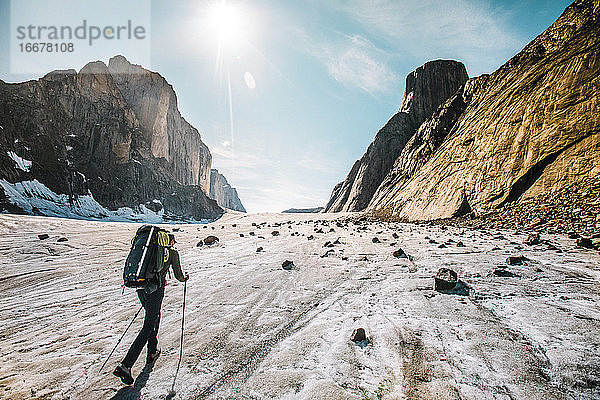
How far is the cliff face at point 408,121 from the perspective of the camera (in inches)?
1662

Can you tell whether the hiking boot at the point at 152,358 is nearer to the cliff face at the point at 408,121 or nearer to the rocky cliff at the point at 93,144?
the cliff face at the point at 408,121

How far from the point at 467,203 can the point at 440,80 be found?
38.9m

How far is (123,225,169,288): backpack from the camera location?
3607 millimetres

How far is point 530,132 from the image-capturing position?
1287cm

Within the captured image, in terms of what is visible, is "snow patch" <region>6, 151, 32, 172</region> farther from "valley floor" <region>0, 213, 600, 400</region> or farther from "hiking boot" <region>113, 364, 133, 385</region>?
"hiking boot" <region>113, 364, 133, 385</region>

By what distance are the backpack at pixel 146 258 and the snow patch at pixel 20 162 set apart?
204ft

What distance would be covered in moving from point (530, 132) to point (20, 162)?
230ft

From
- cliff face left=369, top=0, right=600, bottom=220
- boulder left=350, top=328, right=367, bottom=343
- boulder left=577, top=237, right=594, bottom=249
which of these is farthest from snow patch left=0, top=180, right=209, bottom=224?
boulder left=577, top=237, right=594, bottom=249

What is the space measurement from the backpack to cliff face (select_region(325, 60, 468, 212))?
38679 millimetres

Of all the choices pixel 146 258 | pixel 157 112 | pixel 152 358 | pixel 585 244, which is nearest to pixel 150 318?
pixel 152 358

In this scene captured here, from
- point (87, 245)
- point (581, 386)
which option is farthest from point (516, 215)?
point (87, 245)

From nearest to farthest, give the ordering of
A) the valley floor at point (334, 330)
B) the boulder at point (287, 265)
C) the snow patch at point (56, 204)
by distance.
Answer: the valley floor at point (334, 330), the boulder at point (287, 265), the snow patch at point (56, 204)

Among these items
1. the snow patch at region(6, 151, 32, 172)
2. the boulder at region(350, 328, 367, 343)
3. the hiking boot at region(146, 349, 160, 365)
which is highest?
the snow patch at region(6, 151, 32, 172)

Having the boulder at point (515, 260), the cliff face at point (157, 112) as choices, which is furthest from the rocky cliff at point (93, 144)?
the boulder at point (515, 260)
